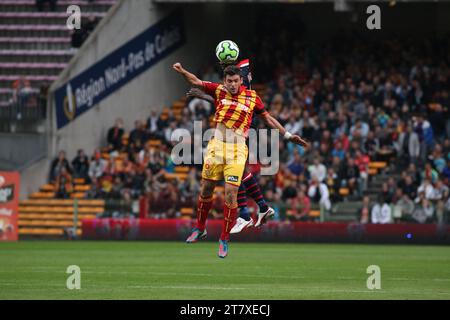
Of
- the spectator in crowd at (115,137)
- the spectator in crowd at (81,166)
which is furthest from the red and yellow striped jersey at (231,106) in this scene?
the spectator in crowd at (115,137)

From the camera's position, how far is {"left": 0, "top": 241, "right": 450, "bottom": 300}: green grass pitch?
15.0 metres

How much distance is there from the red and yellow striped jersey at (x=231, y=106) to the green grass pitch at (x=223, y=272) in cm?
243

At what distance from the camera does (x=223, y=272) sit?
19.1m

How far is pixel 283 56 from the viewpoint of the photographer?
145ft

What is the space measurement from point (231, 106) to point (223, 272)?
2831 mm

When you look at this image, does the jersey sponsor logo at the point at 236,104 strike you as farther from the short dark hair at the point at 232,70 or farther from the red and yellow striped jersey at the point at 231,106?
the short dark hair at the point at 232,70

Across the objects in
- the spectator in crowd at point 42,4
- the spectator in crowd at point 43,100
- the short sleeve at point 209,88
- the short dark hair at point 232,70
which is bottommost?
the short sleeve at point 209,88

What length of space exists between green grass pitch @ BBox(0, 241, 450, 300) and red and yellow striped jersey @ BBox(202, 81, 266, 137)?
2425 mm

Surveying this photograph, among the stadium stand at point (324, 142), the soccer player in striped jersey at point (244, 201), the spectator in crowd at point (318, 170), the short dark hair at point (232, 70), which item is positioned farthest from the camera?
the spectator in crowd at point (318, 170)

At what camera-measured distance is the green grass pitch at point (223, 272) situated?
15.0 metres

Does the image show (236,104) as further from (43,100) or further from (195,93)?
(43,100)

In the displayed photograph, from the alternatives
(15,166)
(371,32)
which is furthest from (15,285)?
(371,32)
